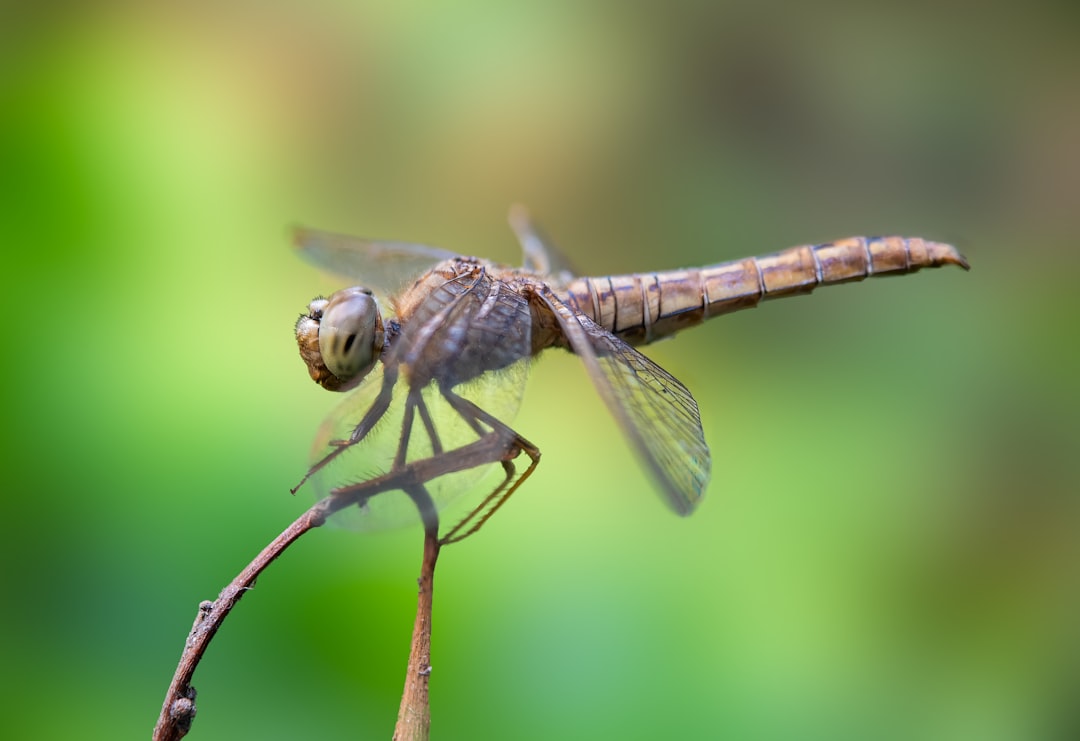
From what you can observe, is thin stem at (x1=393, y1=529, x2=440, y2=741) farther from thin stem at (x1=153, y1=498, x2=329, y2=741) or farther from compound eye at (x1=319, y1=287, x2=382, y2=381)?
compound eye at (x1=319, y1=287, x2=382, y2=381)

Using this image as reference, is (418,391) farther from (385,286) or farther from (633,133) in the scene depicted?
(633,133)

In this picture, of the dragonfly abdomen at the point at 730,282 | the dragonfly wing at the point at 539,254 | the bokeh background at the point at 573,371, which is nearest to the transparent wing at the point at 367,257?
the dragonfly wing at the point at 539,254

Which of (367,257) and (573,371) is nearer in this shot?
(367,257)

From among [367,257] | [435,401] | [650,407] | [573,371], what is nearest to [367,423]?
[435,401]

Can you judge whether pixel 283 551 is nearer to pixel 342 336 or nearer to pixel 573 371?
pixel 342 336

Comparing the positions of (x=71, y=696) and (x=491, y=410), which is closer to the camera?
(x=491, y=410)

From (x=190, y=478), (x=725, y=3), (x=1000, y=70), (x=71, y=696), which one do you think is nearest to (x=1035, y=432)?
(x=1000, y=70)

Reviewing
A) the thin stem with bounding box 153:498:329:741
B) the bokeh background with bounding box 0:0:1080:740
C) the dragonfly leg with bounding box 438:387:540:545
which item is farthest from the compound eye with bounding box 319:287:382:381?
the bokeh background with bounding box 0:0:1080:740
